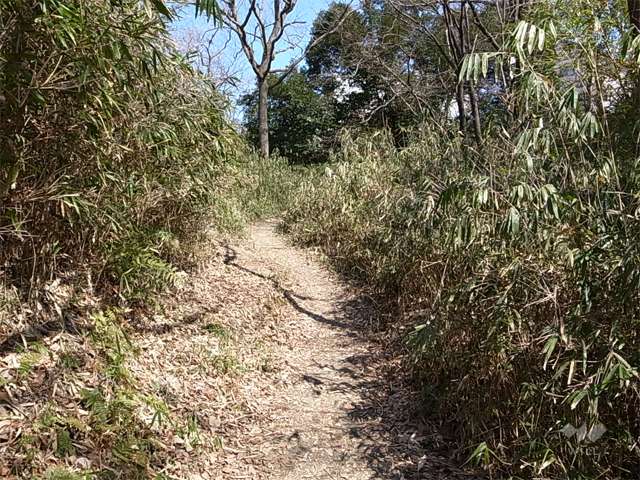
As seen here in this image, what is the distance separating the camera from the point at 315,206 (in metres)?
7.66

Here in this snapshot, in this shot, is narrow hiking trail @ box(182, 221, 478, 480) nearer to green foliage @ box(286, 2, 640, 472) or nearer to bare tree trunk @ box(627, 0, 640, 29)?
green foliage @ box(286, 2, 640, 472)

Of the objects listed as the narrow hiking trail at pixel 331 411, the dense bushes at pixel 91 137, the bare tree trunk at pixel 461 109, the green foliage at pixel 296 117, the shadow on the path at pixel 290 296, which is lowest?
the narrow hiking trail at pixel 331 411

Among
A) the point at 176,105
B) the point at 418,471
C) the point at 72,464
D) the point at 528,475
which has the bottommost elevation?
the point at 418,471

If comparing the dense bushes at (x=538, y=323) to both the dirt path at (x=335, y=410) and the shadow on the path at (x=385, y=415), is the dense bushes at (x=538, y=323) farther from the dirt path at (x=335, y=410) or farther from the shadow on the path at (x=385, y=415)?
the dirt path at (x=335, y=410)

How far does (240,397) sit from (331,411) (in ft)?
2.13

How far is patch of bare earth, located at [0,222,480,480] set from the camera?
218 cm

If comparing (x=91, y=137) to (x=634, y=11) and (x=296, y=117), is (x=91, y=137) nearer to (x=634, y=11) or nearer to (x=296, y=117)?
(x=634, y=11)

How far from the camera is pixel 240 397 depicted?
320 cm

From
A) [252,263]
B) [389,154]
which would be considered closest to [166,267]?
[252,263]

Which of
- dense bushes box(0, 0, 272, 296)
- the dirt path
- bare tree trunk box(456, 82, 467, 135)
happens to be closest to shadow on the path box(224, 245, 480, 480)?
the dirt path

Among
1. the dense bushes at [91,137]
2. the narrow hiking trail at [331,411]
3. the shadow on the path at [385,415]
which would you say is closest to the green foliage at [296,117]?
the narrow hiking trail at [331,411]

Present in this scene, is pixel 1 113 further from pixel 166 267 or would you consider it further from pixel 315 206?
pixel 315 206

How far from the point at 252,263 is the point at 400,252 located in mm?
2207

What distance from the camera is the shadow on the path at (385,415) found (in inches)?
103
